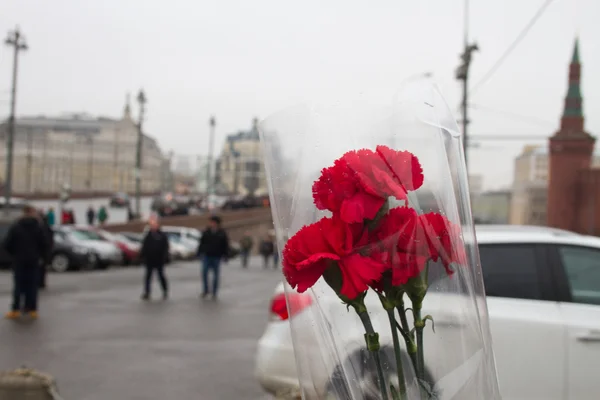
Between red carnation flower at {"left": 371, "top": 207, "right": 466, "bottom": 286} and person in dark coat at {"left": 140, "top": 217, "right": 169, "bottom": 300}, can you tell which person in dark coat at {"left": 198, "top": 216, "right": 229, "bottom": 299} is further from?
red carnation flower at {"left": 371, "top": 207, "right": 466, "bottom": 286}

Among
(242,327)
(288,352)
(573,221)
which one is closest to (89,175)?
(573,221)

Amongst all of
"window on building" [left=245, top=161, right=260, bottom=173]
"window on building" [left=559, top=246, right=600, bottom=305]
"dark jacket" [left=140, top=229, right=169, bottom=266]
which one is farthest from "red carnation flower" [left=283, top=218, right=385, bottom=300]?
"window on building" [left=245, top=161, right=260, bottom=173]

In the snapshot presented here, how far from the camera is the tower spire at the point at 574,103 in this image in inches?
Result: 1478

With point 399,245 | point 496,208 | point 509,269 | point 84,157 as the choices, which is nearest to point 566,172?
point 496,208

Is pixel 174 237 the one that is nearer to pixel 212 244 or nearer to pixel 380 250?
pixel 212 244

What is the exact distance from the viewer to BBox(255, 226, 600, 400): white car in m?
4.62

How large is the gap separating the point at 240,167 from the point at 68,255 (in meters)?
70.3

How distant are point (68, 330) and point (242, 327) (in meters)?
2.65

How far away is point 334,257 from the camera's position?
76.7 inches

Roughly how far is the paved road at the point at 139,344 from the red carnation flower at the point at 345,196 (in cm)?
506

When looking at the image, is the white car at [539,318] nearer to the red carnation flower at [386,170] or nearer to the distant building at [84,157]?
the red carnation flower at [386,170]

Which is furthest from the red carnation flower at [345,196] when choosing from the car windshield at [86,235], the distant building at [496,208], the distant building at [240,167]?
the distant building at [240,167]

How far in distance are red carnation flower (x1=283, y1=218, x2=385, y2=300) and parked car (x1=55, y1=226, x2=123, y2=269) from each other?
23.3m

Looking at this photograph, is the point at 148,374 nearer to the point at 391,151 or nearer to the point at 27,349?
the point at 27,349
